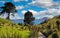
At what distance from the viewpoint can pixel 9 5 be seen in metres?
48.5

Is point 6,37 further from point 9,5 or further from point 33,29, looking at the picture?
point 9,5

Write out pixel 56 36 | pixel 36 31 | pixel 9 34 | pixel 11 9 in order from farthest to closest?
pixel 11 9
pixel 56 36
pixel 9 34
pixel 36 31

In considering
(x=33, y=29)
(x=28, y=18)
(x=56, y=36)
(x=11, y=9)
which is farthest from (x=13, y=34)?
(x=28, y=18)

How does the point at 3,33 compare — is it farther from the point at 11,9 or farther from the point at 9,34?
the point at 11,9

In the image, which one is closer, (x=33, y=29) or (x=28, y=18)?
(x=33, y=29)

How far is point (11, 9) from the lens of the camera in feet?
152

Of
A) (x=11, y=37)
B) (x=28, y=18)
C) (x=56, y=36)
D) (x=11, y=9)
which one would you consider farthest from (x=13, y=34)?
(x=28, y=18)

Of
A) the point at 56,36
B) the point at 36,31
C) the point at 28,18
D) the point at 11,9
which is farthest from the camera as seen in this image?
the point at 28,18

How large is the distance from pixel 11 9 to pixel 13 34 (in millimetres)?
35685

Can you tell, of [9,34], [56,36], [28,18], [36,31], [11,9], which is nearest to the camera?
[36,31]

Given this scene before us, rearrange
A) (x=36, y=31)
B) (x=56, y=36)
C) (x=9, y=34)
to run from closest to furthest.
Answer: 1. (x=36, y=31)
2. (x=9, y=34)
3. (x=56, y=36)

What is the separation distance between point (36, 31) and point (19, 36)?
1.05 meters

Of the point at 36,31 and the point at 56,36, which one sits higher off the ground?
the point at 36,31

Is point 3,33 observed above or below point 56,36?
above
